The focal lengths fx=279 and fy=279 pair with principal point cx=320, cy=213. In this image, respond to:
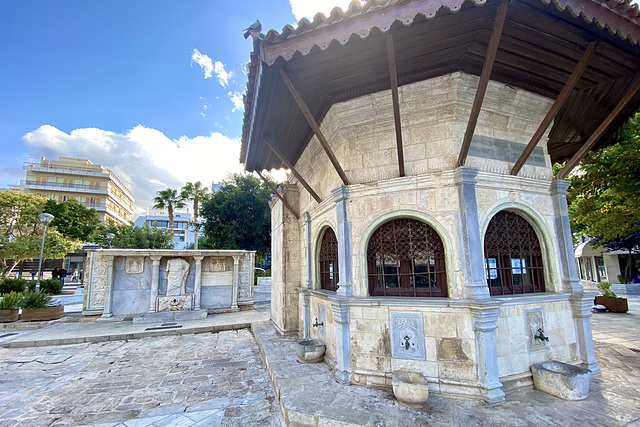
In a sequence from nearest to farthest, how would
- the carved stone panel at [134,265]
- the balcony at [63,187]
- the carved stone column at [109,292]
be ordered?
1. the carved stone column at [109,292]
2. the carved stone panel at [134,265]
3. the balcony at [63,187]

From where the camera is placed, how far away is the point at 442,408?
3.22 meters

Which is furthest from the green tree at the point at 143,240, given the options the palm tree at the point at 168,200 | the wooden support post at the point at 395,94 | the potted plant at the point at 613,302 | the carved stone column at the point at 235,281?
the potted plant at the point at 613,302

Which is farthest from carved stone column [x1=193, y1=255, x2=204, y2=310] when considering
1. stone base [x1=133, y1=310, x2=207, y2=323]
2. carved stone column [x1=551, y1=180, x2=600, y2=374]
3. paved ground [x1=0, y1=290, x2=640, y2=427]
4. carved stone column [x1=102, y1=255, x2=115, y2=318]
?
carved stone column [x1=551, y1=180, x2=600, y2=374]

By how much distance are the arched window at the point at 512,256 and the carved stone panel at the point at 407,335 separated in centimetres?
123

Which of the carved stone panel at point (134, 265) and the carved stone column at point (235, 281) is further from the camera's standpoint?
the carved stone column at point (235, 281)

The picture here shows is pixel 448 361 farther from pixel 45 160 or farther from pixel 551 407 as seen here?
pixel 45 160

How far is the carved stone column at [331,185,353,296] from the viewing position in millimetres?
4262

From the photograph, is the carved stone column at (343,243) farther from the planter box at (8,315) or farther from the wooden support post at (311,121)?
the planter box at (8,315)

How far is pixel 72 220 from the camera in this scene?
25.9 meters

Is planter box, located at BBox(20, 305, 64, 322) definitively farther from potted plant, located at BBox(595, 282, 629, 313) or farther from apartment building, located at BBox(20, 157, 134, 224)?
apartment building, located at BBox(20, 157, 134, 224)

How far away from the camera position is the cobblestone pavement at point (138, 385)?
3.70 meters

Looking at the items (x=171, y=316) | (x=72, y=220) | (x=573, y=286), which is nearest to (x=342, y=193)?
(x=573, y=286)

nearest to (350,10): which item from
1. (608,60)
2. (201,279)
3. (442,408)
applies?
(608,60)

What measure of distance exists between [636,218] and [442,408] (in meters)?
7.68
